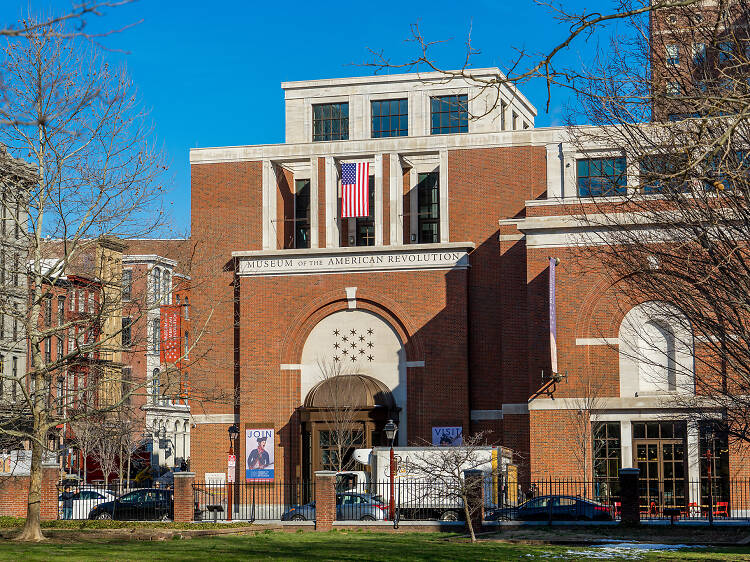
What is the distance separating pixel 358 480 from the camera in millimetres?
43125

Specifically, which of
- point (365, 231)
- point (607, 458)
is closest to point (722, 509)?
point (607, 458)

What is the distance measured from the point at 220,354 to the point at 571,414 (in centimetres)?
1846

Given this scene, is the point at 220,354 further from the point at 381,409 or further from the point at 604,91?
the point at 604,91

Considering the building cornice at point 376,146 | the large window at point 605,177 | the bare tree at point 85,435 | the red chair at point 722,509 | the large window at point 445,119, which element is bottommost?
the red chair at point 722,509

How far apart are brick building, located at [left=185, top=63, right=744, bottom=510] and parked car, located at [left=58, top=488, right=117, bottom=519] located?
5.40m

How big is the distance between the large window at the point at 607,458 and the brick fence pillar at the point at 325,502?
42.2 ft

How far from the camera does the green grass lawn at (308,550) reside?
2244 centimetres

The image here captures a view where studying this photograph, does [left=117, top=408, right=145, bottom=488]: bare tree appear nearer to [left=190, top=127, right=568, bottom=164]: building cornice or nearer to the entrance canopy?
the entrance canopy

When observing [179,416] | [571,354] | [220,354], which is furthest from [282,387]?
[179,416]

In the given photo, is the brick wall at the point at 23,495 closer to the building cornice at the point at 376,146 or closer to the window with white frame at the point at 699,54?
the building cornice at the point at 376,146

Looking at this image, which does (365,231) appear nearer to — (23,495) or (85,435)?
(85,435)

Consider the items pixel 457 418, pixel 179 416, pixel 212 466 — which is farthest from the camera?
pixel 179 416

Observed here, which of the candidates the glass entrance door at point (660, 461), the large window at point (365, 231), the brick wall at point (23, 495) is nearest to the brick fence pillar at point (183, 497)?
the brick wall at point (23, 495)

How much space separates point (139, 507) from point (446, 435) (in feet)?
50.9
